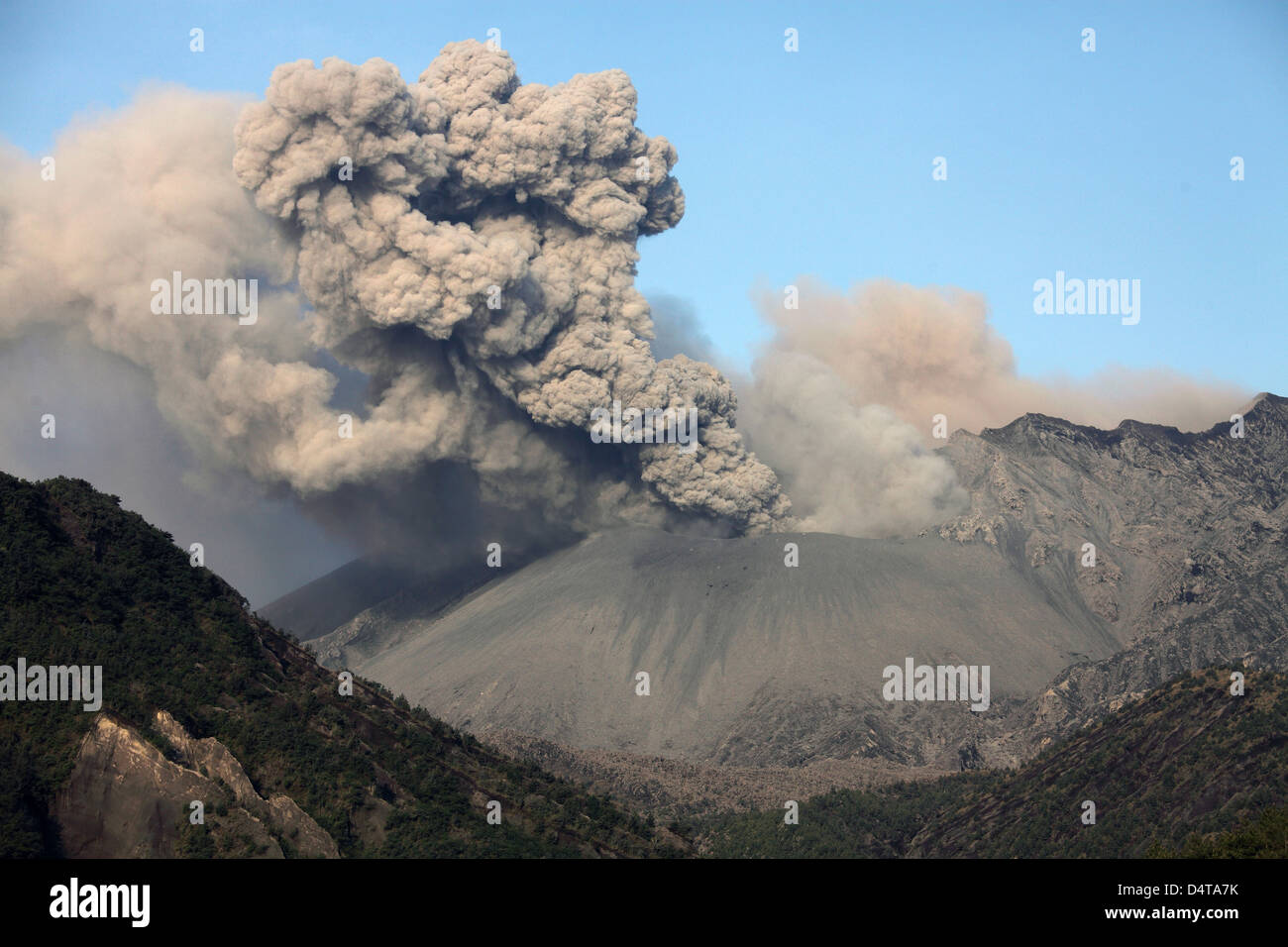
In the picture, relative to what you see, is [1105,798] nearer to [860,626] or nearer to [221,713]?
[221,713]

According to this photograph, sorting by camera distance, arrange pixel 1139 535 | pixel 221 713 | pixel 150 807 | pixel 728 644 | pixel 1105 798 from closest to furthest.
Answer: pixel 150 807
pixel 221 713
pixel 1105 798
pixel 728 644
pixel 1139 535

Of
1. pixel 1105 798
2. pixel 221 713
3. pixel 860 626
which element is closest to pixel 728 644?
pixel 860 626

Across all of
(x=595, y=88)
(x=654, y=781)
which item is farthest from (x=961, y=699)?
(x=595, y=88)

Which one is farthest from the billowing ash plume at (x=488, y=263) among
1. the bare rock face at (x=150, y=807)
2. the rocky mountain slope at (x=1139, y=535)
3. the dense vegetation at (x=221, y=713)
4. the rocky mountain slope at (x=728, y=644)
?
the bare rock face at (x=150, y=807)

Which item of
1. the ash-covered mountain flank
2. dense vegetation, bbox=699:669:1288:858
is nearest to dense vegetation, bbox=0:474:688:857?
dense vegetation, bbox=699:669:1288:858

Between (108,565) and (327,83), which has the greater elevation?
(327,83)
